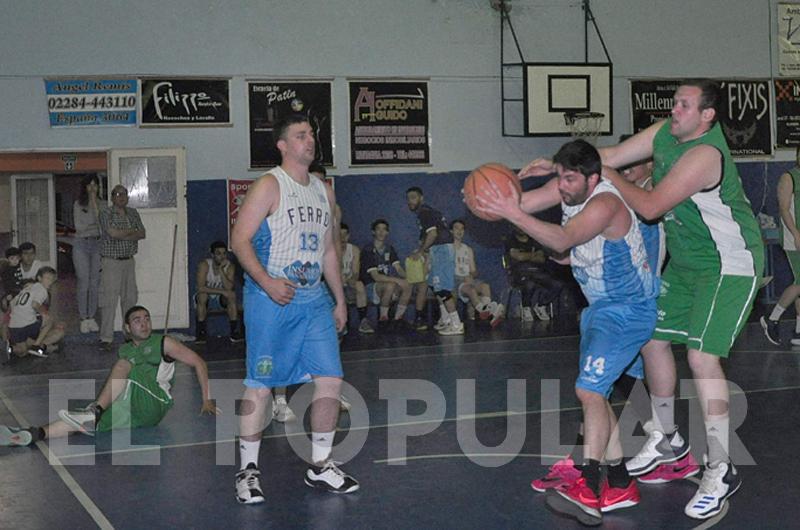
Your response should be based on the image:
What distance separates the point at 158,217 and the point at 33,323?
2677mm

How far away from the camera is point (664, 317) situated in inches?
254

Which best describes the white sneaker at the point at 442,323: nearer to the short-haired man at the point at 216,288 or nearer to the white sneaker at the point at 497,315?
the white sneaker at the point at 497,315

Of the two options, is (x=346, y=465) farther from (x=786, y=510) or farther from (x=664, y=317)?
(x=786, y=510)

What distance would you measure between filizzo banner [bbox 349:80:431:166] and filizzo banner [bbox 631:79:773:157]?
3536 millimetres

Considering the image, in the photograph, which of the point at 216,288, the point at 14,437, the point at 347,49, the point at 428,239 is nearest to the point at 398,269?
the point at 428,239

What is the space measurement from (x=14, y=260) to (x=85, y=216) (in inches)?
66.3

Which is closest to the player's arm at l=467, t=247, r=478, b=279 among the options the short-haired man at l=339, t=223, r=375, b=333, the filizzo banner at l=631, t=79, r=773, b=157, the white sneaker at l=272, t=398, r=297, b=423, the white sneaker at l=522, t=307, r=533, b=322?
the white sneaker at l=522, t=307, r=533, b=322

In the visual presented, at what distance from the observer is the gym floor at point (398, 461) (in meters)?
5.89

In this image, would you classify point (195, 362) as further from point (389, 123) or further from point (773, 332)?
point (389, 123)

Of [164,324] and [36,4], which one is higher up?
[36,4]

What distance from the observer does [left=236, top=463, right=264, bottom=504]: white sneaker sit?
6.15 metres

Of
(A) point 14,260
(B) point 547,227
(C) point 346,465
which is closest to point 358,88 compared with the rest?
(A) point 14,260

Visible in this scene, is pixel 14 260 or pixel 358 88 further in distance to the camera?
pixel 358 88

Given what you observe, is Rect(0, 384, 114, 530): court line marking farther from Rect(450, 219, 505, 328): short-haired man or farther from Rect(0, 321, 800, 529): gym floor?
Rect(450, 219, 505, 328): short-haired man
